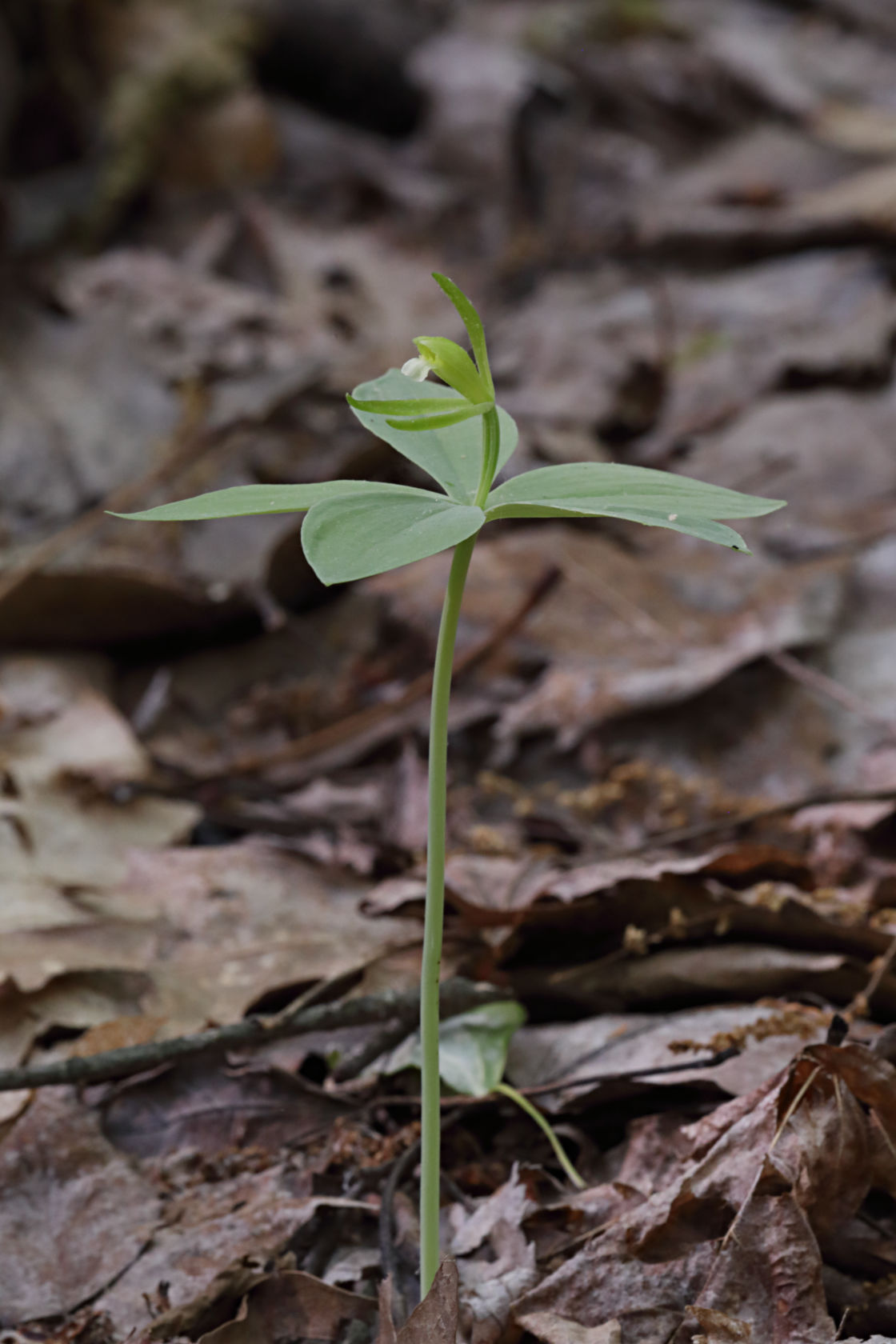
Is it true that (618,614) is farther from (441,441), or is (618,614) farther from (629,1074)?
(441,441)

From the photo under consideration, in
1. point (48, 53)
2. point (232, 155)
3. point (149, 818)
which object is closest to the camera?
point (149, 818)

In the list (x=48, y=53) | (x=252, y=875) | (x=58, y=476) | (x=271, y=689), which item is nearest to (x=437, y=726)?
(x=252, y=875)

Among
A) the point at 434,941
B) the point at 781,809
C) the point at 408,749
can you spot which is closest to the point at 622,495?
the point at 434,941

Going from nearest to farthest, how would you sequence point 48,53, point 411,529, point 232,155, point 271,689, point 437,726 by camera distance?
point 411,529, point 437,726, point 271,689, point 48,53, point 232,155

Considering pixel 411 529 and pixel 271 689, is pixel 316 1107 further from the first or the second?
pixel 271 689

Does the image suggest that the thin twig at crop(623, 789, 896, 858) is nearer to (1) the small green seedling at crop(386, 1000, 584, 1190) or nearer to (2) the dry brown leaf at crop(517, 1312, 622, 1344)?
(1) the small green seedling at crop(386, 1000, 584, 1190)

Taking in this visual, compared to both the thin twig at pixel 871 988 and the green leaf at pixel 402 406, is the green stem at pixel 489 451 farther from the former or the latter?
the thin twig at pixel 871 988

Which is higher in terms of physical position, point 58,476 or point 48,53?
point 48,53
